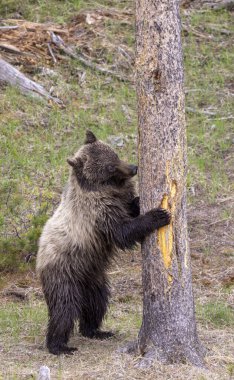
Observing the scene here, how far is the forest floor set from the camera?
675cm

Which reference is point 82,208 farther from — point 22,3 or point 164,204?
point 22,3

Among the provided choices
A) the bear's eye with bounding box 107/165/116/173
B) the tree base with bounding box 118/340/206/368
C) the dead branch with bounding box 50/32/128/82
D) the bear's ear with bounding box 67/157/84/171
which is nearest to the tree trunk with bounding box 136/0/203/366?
the tree base with bounding box 118/340/206/368

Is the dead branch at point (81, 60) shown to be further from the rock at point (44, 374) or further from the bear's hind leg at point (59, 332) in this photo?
the rock at point (44, 374)

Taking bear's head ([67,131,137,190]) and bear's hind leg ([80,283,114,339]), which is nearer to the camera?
bear's head ([67,131,137,190])

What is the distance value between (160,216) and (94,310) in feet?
5.55

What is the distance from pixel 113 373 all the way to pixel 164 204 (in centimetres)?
130

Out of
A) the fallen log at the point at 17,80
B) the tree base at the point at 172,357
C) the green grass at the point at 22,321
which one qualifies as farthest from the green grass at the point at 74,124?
the tree base at the point at 172,357

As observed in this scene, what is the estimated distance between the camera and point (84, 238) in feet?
22.3

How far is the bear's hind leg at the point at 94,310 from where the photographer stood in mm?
7160

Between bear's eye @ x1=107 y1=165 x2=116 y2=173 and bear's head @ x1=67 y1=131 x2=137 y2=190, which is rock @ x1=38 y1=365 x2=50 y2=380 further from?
bear's eye @ x1=107 y1=165 x2=116 y2=173

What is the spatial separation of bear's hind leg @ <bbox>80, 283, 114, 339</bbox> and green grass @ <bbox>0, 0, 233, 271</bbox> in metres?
1.93

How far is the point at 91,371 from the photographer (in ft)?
20.0

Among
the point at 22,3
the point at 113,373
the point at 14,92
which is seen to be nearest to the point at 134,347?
the point at 113,373

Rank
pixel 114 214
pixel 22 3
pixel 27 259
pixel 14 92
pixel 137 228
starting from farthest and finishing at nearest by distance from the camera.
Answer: pixel 22 3
pixel 14 92
pixel 27 259
pixel 114 214
pixel 137 228
